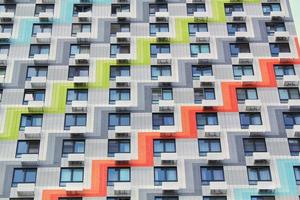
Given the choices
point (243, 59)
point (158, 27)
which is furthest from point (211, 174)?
point (158, 27)

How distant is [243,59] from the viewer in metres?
58.1

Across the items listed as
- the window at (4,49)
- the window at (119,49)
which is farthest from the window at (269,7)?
the window at (4,49)

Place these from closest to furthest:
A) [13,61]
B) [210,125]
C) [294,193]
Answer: [294,193]
[210,125]
[13,61]

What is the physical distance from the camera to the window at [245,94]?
5594 cm

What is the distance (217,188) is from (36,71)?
68.6 ft

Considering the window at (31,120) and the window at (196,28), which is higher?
the window at (196,28)

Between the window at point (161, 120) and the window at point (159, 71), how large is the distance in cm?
425

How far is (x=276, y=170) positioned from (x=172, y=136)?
9.54 metres

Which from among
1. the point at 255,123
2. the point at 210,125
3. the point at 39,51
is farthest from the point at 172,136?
the point at 39,51

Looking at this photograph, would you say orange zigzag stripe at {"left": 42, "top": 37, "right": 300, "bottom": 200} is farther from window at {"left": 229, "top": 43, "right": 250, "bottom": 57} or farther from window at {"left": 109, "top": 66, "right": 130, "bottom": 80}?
window at {"left": 109, "top": 66, "right": 130, "bottom": 80}

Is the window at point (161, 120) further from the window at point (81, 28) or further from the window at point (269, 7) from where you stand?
the window at point (269, 7)

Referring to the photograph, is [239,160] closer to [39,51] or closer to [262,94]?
[262,94]

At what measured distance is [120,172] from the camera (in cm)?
5156

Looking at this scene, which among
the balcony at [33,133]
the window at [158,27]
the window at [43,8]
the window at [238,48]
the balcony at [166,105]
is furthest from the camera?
the window at [43,8]
